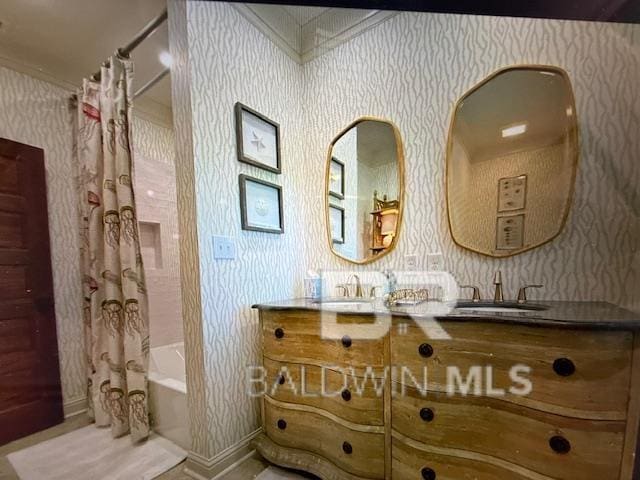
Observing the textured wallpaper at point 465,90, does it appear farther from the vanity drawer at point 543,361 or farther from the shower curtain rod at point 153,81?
the shower curtain rod at point 153,81

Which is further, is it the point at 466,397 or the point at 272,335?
the point at 272,335

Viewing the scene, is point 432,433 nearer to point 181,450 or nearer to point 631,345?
point 631,345

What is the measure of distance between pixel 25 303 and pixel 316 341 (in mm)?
1845

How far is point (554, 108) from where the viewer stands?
115cm

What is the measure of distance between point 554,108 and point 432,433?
4.94 ft

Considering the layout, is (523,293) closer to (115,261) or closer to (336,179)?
(336,179)

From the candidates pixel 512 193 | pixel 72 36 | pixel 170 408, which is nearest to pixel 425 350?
pixel 512 193

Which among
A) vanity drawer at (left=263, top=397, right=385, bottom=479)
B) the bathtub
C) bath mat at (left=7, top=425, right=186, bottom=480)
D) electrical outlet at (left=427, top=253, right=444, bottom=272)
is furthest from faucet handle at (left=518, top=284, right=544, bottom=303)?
bath mat at (left=7, top=425, right=186, bottom=480)

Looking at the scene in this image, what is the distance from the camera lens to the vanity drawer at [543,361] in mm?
711

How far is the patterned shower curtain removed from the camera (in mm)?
1456

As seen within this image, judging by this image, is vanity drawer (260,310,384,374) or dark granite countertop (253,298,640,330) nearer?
dark granite countertop (253,298,640,330)

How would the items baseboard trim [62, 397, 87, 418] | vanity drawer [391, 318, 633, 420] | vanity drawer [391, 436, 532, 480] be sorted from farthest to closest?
baseboard trim [62, 397, 87, 418], vanity drawer [391, 436, 532, 480], vanity drawer [391, 318, 633, 420]

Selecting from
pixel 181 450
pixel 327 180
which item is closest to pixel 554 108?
pixel 327 180

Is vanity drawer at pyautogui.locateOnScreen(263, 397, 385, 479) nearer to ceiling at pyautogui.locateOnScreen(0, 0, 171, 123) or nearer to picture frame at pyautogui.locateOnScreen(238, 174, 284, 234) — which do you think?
picture frame at pyautogui.locateOnScreen(238, 174, 284, 234)
